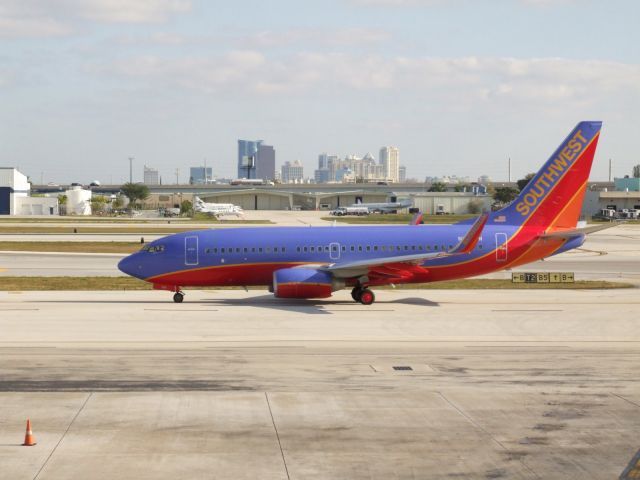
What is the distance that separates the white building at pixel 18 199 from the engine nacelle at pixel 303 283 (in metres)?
147

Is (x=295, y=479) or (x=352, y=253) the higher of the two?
(x=352, y=253)

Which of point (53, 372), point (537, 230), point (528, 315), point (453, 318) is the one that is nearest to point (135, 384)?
point (53, 372)

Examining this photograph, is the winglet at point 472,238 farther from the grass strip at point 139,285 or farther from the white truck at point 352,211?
the white truck at point 352,211

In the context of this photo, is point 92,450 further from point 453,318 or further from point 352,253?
point 352,253

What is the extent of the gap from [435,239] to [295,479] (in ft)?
90.0

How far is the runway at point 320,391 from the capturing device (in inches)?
694

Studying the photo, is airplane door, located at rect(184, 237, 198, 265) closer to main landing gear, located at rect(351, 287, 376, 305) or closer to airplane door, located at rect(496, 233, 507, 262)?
main landing gear, located at rect(351, 287, 376, 305)

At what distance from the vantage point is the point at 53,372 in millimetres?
25734

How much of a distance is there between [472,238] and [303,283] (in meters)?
8.04

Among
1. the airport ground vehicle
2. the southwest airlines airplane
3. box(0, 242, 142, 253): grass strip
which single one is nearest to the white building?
the airport ground vehicle

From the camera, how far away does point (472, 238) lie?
127 ft

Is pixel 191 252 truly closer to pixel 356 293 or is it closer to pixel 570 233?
pixel 356 293

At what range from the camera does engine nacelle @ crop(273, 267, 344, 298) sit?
4028cm

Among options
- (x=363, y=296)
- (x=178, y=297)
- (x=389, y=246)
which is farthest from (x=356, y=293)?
(x=178, y=297)
